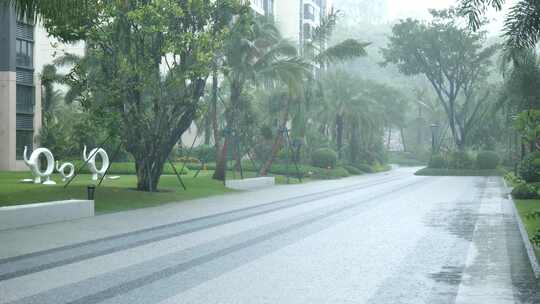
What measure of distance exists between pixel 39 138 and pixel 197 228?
118 ft

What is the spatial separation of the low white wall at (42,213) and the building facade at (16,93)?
29.6 metres

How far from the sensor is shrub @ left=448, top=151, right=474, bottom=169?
63250 mm

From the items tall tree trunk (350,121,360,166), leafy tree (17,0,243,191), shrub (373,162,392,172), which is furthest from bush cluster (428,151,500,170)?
leafy tree (17,0,243,191)

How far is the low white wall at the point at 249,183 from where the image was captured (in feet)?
113

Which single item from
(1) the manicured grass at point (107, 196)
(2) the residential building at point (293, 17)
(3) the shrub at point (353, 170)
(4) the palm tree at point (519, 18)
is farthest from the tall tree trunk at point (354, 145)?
(4) the palm tree at point (519, 18)

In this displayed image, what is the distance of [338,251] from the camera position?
13.4m

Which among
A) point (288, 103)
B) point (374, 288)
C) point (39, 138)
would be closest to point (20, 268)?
point (374, 288)

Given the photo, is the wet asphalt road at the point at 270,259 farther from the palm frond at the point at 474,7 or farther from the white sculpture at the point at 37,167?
the white sculpture at the point at 37,167

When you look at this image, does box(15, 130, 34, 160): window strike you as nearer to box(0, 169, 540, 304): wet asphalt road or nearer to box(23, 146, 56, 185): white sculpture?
box(23, 146, 56, 185): white sculpture

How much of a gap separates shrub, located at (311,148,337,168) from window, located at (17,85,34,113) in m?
19.8

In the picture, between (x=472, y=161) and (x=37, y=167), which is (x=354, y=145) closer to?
(x=472, y=161)

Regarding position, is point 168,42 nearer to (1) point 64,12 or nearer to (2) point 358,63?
(1) point 64,12

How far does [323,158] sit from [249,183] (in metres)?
21.4

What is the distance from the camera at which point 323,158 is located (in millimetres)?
56656
